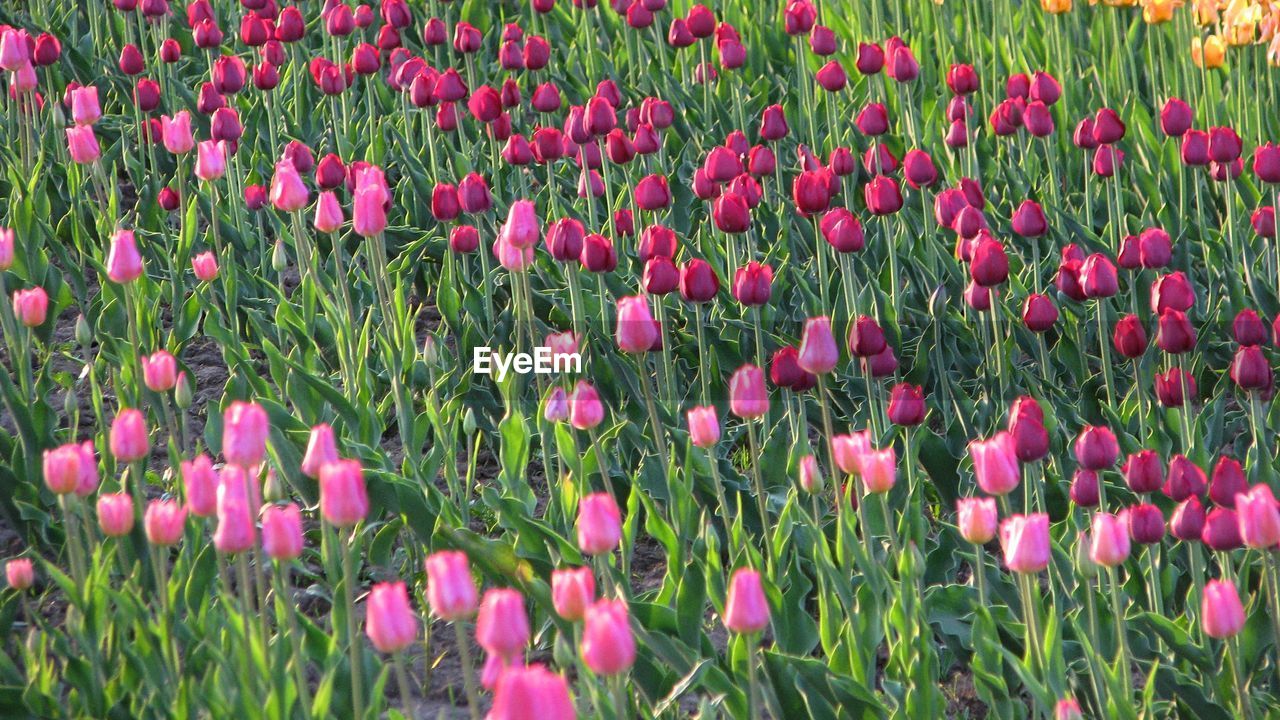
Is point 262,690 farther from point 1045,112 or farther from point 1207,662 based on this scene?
point 1045,112

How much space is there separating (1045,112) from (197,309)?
2137 millimetres

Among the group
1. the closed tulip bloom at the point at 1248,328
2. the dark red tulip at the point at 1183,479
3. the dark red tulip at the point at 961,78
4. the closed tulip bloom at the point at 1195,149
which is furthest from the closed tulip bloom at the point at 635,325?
the dark red tulip at the point at 961,78

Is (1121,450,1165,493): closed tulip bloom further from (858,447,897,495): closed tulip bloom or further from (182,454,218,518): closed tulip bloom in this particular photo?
(182,454,218,518): closed tulip bloom

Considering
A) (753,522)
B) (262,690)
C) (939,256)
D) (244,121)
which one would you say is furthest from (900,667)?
(244,121)

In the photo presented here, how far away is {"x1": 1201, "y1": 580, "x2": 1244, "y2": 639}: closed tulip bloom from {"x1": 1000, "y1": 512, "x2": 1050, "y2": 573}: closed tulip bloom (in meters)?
0.20

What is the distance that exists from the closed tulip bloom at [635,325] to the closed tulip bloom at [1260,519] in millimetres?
926

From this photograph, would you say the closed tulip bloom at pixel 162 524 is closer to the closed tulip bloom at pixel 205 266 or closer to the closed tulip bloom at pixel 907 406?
the closed tulip bloom at pixel 907 406

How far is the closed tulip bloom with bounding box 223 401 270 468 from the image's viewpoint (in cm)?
192

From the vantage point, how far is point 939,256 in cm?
382

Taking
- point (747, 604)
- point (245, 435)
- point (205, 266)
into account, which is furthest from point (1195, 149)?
Answer: point (245, 435)

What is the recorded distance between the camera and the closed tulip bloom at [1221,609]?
189cm

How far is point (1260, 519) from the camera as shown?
76.4 inches

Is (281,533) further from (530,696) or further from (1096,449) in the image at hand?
(1096,449)

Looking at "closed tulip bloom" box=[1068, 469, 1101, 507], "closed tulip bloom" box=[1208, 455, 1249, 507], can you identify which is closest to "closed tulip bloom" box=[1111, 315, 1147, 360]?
"closed tulip bloom" box=[1068, 469, 1101, 507]
